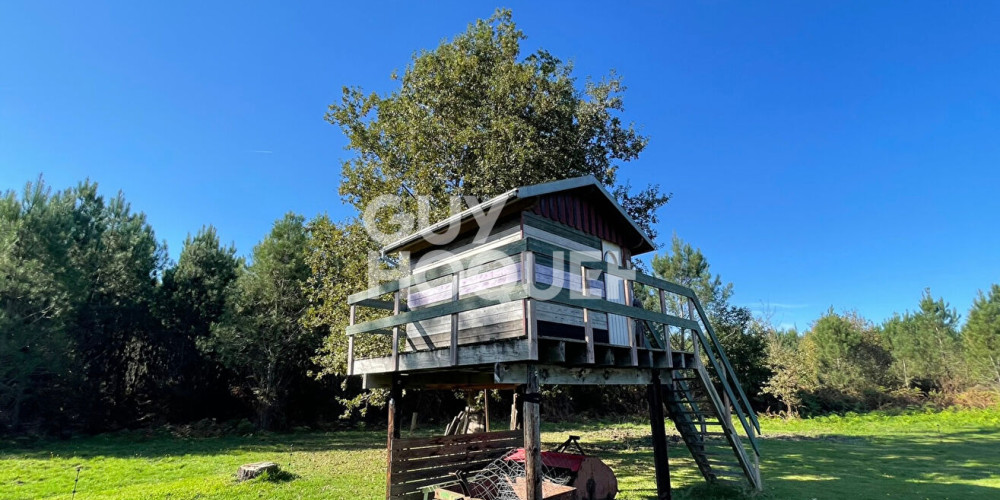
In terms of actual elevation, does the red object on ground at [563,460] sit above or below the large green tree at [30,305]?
below

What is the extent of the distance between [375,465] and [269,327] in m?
13.6

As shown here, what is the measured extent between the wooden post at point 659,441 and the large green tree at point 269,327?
2025 cm

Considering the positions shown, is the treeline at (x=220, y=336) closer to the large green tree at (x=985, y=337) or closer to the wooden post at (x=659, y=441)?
the large green tree at (x=985, y=337)

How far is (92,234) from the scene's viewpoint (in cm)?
2452

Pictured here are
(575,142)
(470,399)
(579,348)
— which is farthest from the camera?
(575,142)

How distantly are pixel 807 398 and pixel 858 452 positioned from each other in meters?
17.1

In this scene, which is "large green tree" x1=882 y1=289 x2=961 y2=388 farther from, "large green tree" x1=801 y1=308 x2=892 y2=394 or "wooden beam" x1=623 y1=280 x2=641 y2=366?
"wooden beam" x1=623 y1=280 x2=641 y2=366

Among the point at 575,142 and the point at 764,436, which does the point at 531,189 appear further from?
the point at 764,436

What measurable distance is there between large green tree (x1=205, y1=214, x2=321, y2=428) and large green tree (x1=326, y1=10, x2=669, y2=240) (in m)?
10.1

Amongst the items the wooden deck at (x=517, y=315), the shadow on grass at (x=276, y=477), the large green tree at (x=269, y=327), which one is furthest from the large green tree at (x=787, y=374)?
the shadow on grass at (x=276, y=477)

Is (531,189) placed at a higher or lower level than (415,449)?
higher

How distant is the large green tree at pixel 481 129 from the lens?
15.9m

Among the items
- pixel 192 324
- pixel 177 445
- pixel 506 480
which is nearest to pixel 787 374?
pixel 506 480

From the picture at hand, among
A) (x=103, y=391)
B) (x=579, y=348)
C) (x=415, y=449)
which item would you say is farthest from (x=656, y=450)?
(x=103, y=391)
